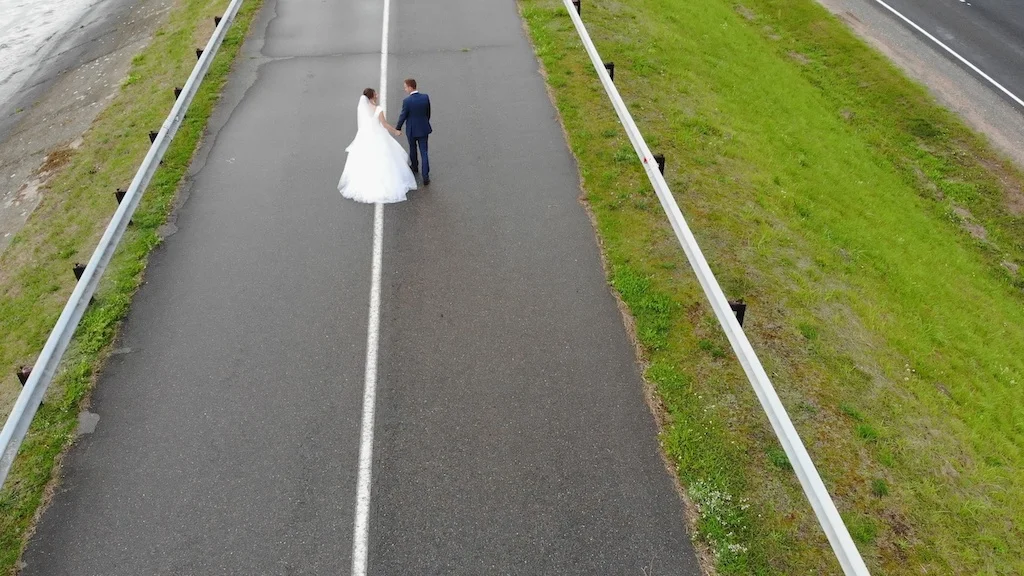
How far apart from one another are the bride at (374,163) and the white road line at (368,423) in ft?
0.92

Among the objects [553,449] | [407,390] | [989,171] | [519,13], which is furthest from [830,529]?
[989,171]

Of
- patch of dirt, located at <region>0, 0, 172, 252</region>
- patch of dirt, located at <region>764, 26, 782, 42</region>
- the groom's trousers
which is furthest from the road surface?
patch of dirt, located at <region>0, 0, 172, 252</region>

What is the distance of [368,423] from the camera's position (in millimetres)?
7191

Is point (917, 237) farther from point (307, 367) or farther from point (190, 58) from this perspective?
point (190, 58)

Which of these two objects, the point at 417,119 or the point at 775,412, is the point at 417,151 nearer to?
the point at 417,119

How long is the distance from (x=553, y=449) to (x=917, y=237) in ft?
36.1

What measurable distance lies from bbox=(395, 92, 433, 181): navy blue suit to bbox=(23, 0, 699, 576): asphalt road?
74 centimetres

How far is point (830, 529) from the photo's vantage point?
5.23 metres

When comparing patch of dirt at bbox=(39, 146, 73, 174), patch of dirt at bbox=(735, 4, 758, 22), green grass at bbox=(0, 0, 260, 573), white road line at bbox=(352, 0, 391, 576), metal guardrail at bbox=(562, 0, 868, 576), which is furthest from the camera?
patch of dirt at bbox=(735, 4, 758, 22)

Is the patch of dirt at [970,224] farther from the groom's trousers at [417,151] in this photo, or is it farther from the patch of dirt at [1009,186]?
the groom's trousers at [417,151]

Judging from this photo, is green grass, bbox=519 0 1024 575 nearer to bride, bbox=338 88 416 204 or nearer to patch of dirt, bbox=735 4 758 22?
bride, bbox=338 88 416 204

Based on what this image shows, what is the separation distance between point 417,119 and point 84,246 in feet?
18.1

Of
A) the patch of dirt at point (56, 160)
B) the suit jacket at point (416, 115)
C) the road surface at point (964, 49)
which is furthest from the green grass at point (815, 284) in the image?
the patch of dirt at point (56, 160)

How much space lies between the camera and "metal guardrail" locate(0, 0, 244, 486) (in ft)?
20.3
